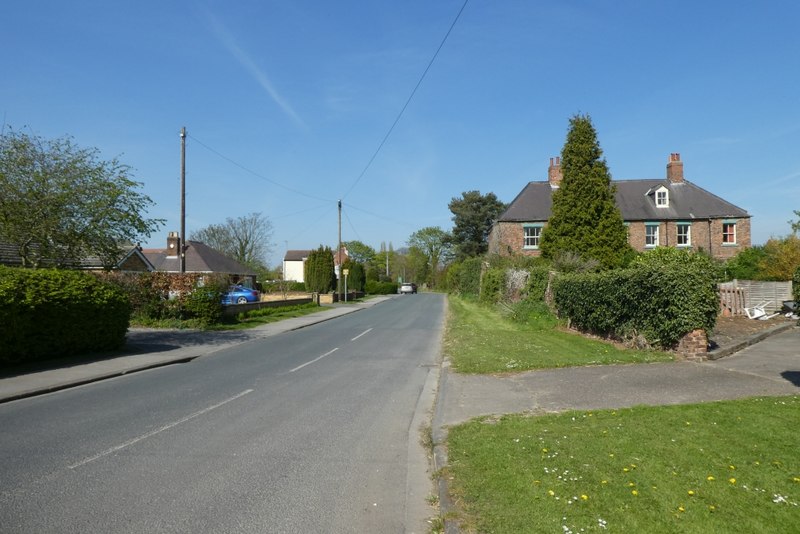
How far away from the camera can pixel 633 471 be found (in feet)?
17.0

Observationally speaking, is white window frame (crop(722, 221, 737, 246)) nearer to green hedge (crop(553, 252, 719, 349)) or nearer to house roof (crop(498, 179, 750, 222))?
house roof (crop(498, 179, 750, 222))

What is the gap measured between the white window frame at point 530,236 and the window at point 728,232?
1358 cm

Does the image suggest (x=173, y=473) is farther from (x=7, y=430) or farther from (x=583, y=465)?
(x=583, y=465)

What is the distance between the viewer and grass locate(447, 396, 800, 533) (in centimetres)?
421

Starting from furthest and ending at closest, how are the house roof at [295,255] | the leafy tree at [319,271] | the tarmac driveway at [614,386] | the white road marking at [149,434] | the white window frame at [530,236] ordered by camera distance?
the house roof at [295,255] → the leafy tree at [319,271] → the white window frame at [530,236] → the tarmac driveway at [614,386] → the white road marking at [149,434]

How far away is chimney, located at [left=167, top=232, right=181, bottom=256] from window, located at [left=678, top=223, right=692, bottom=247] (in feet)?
144

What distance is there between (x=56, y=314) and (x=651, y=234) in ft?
135

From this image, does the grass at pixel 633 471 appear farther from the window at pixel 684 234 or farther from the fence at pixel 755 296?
the window at pixel 684 234

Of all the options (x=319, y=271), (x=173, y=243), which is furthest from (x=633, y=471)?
(x=173, y=243)

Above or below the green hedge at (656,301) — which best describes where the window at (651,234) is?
above

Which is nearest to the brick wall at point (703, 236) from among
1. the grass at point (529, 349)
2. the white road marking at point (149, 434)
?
the grass at point (529, 349)

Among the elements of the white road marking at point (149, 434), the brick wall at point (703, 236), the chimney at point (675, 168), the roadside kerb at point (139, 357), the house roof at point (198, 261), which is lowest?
the roadside kerb at point (139, 357)

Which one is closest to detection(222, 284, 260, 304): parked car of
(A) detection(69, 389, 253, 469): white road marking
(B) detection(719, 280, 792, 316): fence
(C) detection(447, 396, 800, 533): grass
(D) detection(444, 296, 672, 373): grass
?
(D) detection(444, 296, 672, 373): grass

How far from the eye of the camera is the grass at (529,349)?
1234cm
